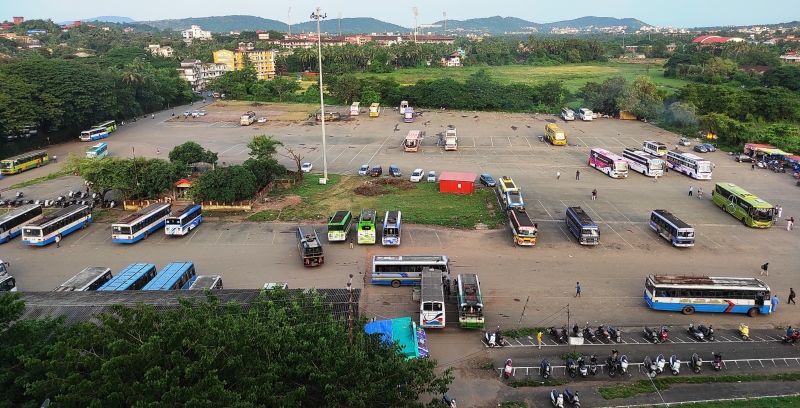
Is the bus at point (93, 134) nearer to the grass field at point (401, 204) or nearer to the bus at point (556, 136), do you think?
the grass field at point (401, 204)

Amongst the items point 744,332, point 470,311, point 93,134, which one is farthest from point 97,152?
point 744,332

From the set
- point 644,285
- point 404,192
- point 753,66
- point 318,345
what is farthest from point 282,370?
point 753,66

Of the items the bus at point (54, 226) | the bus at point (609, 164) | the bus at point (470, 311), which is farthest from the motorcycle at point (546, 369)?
the bus at point (609, 164)

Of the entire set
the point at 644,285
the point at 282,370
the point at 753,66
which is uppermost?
the point at 753,66

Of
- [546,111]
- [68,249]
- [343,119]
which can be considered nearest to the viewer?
[68,249]

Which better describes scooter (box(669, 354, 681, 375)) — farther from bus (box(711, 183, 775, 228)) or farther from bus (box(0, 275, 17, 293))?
bus (box(0, 275, 17, 293))

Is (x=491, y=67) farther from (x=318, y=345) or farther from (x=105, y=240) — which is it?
(x=318, y=345)
